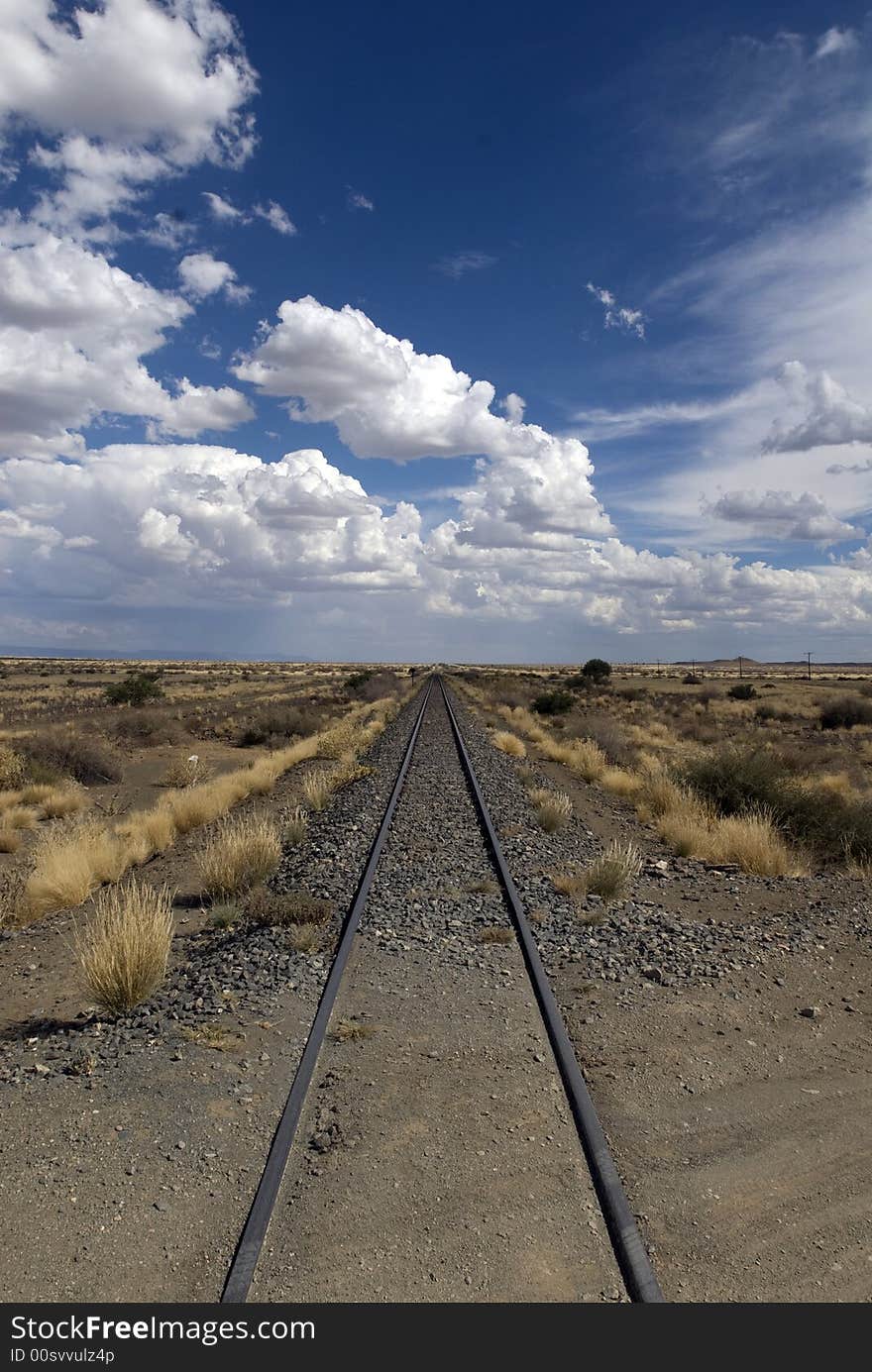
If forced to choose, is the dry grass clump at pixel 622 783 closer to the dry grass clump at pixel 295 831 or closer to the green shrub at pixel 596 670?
the dry grass clump at pixel 295 831

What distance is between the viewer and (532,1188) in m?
4.34

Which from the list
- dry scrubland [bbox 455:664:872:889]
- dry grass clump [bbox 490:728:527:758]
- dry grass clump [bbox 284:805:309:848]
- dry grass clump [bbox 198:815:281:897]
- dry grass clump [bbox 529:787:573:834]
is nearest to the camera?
dry grass clump [bbox 198:815:281:897]

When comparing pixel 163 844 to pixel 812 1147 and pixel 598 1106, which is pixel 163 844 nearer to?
pixel 598 1106

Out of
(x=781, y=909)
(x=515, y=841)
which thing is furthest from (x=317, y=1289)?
(x=515, y=841)

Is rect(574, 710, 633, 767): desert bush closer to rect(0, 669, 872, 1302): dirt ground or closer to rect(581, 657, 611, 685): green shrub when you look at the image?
rect(0, 669, 872, 1302): dirt ground

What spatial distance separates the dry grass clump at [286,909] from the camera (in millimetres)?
8875

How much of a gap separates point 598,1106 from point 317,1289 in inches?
88.0

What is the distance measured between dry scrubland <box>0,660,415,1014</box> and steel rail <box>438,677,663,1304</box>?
7.18 ft

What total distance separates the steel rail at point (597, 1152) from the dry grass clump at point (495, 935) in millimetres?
114

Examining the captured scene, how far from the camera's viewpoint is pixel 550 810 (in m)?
14.9

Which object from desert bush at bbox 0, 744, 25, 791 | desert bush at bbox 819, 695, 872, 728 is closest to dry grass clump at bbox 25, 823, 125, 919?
desert bush at bbox 0, 744, 25, 791

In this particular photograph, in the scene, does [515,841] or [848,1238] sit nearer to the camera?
[848,1238]

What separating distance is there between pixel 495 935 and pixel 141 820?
878 cm

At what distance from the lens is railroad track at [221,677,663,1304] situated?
3641mm
